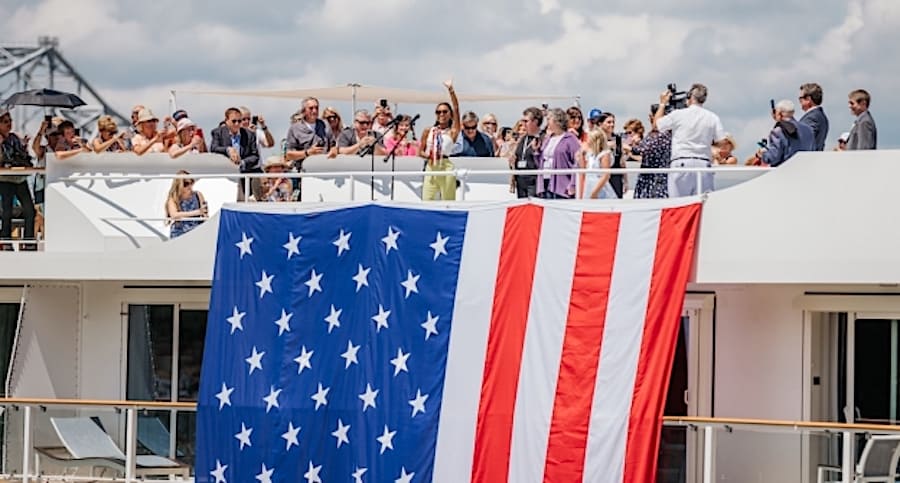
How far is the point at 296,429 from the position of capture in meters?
20.1

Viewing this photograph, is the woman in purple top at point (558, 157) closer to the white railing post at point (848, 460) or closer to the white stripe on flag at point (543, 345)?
the white stripe on flag at point (543, 345)

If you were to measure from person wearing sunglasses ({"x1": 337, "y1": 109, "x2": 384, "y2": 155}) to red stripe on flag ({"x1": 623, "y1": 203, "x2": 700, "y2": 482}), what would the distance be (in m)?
4.16

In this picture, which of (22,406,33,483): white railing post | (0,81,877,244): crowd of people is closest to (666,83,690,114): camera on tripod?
(0,81,877,244): crowd of people

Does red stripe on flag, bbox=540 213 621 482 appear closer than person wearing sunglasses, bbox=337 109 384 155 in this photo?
Yes

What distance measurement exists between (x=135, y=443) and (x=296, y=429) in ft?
5.31

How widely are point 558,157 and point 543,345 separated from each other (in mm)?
1975

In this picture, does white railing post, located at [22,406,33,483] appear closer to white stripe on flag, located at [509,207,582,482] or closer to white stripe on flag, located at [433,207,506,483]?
white stripe on flag, located at [433,207,506,483]

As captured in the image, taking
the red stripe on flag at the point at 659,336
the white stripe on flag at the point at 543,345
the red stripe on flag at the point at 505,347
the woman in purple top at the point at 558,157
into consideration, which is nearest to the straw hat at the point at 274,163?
the woman in purple top at the point at 558,157

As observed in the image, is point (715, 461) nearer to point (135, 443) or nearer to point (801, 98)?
point (801, 98)

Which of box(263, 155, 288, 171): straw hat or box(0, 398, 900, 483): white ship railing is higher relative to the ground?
box(263, 155, 288, 171): straw hat

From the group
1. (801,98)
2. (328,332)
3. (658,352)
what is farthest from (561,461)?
(801,98)

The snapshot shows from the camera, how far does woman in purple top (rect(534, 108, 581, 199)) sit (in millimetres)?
19906

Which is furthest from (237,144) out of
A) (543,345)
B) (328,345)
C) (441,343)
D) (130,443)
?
(543,345)

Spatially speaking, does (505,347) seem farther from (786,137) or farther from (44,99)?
(44,99)
